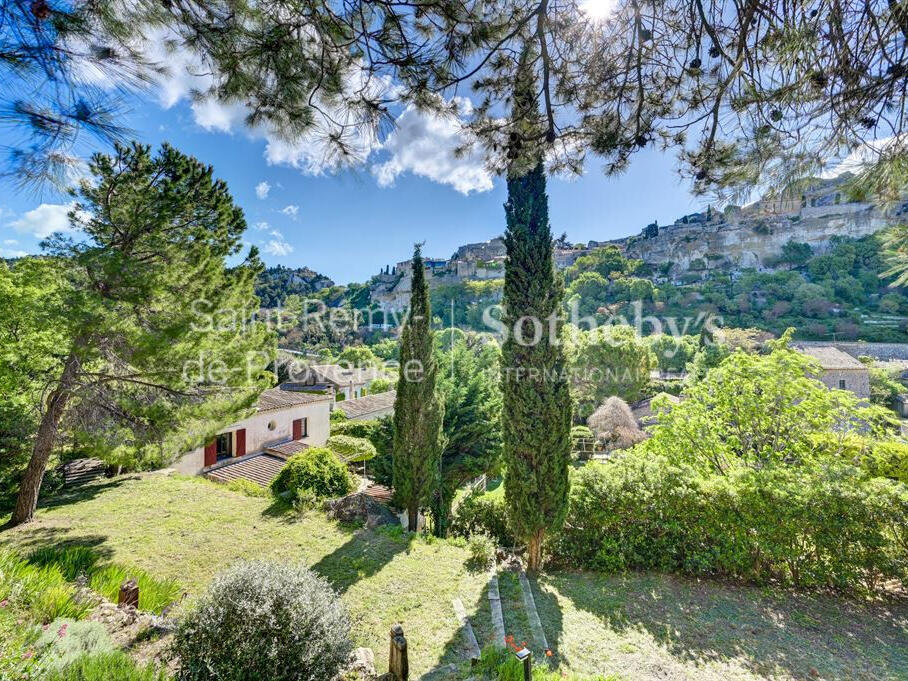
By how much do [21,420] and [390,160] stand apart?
920 cm

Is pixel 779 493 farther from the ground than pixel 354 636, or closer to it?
farther from the ground

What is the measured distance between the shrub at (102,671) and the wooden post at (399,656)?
1.66 m

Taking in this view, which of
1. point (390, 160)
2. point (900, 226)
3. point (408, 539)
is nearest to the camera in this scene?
point (900, 226)

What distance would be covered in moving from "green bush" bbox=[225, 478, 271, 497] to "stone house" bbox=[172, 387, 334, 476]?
116cm

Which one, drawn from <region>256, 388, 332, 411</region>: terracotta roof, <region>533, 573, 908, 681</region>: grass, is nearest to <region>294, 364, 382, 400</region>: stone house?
<region>256, 388, 332, 411</region>: terracotta roof

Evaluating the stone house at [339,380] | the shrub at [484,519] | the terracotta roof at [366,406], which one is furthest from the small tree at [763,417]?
the stone house at [339,380]

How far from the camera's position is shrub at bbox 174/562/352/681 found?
256 centimetres

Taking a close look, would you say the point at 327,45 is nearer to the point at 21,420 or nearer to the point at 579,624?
the point at 579,624

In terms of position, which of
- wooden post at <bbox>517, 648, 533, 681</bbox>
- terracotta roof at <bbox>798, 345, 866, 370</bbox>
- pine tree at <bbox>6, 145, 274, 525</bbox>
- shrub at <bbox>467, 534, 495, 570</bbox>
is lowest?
shrub at <bbox>467, 534, 495, 570</bbox>

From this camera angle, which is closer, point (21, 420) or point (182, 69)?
point (182, 69)

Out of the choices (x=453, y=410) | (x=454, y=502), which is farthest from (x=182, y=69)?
(x=454, y=502)

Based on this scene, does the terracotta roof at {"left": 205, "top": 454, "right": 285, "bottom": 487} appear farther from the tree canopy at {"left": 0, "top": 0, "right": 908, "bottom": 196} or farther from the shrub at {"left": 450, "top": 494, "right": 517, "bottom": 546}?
the tree canopy at {"left": 0, "top": 0, "right": 908, "bottom": 196}

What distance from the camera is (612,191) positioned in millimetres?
3779

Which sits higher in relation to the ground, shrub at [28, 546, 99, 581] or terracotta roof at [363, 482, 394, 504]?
shrub at [28, 546, 99, 581]
